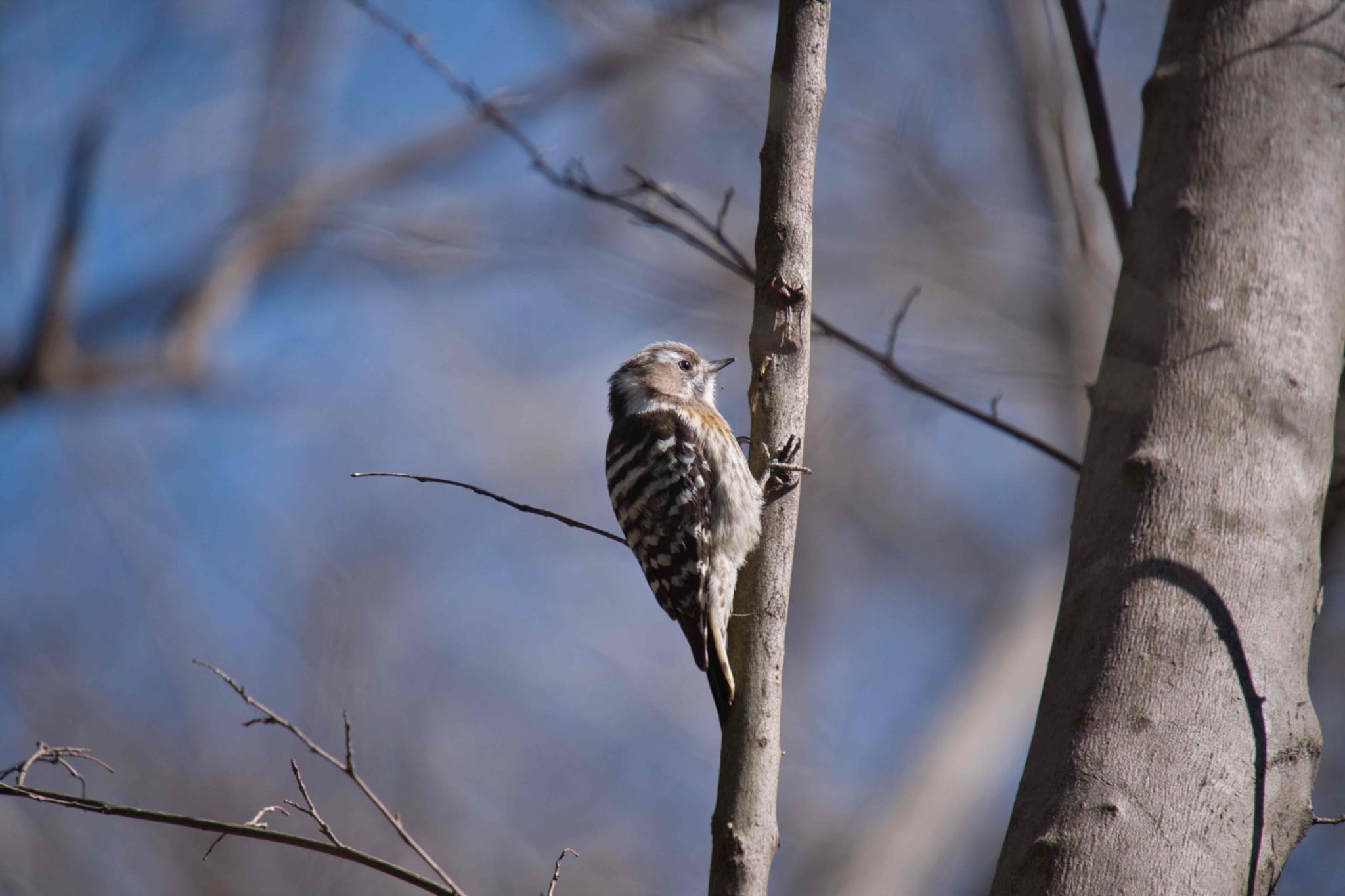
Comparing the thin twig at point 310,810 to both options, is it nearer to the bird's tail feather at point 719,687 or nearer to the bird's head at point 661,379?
the bird's tail feather at point 719,687

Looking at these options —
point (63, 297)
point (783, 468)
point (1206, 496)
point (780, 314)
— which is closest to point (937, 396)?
point (783, 468)

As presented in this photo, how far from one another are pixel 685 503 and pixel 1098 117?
196 cm

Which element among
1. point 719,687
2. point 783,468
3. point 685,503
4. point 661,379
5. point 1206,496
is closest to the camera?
point 1206,496

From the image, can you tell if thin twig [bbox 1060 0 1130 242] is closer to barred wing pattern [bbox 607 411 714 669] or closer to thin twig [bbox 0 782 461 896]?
barred wing pattern [bbox 607 411 714 669]

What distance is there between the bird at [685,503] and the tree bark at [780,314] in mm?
444

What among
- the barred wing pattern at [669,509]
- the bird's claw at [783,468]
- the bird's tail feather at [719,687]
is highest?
the bird's claw at [783,468]

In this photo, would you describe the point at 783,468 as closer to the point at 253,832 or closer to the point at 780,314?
the point at 780,314

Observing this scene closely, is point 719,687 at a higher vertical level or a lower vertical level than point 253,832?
higher

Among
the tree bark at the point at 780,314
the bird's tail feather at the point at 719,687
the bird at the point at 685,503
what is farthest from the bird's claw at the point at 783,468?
the bird's tail feather at the point at 719,687

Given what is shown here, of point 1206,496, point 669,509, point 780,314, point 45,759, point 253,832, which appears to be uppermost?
point 780,314

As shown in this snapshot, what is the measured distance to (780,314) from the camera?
2650 mm

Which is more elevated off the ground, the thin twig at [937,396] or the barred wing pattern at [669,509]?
the thin twig at [937,396]

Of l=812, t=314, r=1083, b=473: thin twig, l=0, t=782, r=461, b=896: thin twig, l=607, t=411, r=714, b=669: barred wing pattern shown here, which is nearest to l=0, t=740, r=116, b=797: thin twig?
l=0, t=782, r=461, b=896: thin twig

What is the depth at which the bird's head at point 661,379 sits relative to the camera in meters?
4.95
